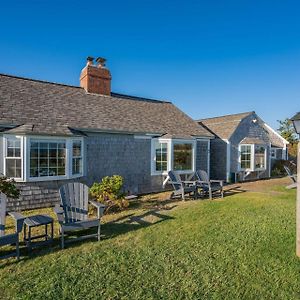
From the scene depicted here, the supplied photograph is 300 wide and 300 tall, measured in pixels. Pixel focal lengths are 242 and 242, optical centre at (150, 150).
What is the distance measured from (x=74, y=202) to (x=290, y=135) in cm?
3128

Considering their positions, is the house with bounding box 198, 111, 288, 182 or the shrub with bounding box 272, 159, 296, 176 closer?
the house with bounding box 198, 111, 288, 182

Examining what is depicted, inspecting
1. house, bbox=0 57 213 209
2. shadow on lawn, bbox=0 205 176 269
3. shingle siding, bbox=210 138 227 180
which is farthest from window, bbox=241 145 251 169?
shadow on lawn, bbox=0 205 176 269

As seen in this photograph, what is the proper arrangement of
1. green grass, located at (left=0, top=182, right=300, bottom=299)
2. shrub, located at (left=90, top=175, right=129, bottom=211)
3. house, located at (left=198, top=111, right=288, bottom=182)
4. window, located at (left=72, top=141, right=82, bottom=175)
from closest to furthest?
green grass, located at (left=0, top=182, right=300, bottom=299) → shrub, located at (left=90, top=175, right=129, bottom=211) → window, located at (left=72, top=141, right=82, bottom=175) → house, located at (left=198, top=111, right=288, bottom=182)

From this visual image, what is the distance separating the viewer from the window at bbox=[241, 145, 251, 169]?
16.3m

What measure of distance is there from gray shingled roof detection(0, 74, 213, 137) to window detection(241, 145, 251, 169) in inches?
149

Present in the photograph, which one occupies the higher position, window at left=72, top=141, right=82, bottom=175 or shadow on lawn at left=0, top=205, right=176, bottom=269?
window at left=72, top=141, right=82, bottom=175

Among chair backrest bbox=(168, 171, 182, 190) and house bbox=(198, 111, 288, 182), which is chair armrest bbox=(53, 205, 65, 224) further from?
house bbox=(198, 111, 288, 182)

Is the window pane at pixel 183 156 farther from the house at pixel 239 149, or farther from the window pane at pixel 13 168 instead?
the window pane at pixel 13 168

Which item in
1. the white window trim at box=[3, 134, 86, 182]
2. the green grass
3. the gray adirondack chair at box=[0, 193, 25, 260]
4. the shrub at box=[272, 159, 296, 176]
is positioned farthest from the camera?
the shrub at box=[272, 159, 296, 176]

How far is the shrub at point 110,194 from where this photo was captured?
8078 mm

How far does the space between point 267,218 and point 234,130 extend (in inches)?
388

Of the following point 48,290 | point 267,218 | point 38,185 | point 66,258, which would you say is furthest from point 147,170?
point 48,290

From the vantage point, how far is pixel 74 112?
10.7 metres

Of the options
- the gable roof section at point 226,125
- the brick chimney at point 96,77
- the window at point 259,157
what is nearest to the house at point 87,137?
the brick chimney at point 96,77
